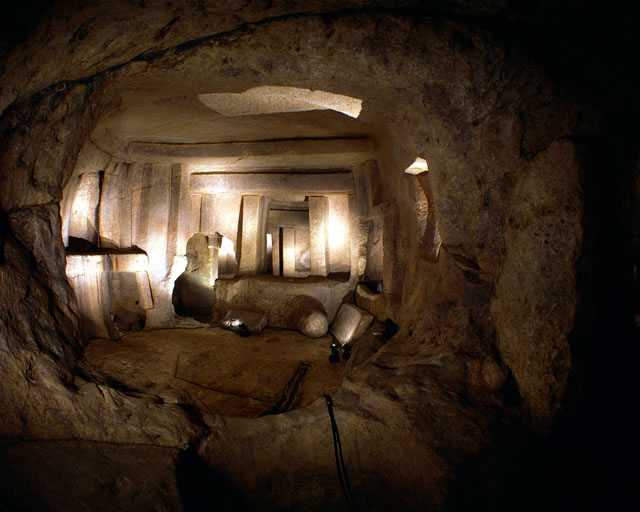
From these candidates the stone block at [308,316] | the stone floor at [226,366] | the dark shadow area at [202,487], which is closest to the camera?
the dark shadow area at [202,487]

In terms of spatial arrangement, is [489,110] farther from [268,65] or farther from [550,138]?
[268,65]

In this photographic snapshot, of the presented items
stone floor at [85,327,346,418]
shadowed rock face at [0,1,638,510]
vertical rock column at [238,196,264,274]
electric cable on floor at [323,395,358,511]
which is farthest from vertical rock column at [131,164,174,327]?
electric cable on floor at [323,395,358,511]

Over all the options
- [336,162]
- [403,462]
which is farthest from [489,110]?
[336,162]

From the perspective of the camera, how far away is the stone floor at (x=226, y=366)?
369 cm

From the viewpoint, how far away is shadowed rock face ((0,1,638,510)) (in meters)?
2.01

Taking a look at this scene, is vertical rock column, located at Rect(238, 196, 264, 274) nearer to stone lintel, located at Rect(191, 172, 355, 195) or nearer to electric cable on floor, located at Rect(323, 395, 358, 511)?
stone lintel, located at Rect(191, 172, 355, 195)

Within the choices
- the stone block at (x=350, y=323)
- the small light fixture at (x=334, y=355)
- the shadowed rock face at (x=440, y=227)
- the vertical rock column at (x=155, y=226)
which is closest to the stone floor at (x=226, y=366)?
the small light fixture at (x=334, y=355)

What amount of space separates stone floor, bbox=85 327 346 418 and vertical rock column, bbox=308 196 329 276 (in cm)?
164

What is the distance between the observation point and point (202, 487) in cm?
206

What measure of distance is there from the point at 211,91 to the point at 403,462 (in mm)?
4089

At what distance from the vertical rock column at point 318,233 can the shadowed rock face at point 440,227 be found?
3613mm

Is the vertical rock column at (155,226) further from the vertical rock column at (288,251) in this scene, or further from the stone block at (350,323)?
the stone block at (350,323)

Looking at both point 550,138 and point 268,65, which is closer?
point 550,138

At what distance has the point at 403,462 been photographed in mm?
2229
